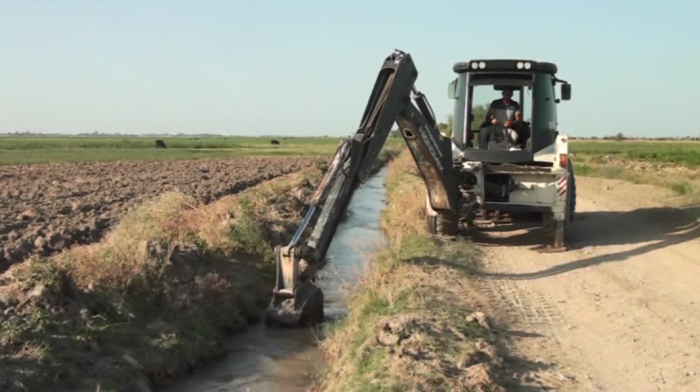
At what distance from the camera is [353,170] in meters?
9.71

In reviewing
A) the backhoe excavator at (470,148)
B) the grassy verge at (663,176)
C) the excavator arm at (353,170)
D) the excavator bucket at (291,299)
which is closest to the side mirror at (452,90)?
the backhoe excavator at (470,148)

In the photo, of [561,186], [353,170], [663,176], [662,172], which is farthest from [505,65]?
[662,172]

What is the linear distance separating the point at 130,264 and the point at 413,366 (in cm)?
467

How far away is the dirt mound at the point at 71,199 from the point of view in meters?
13.2

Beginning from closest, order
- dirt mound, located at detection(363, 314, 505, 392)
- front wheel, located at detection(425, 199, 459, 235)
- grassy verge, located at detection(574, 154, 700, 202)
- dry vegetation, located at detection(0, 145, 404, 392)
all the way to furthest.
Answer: dirt mound, located at detection(363, 314, 505, 392) → dry vegetation, located at detection(0, 145, 404, 392) → front wheel, located at detection(425, 199, 459, 235) → grassy verge, located at detection(574, 154, 700, 202)

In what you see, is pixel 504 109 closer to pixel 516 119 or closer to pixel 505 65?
pixel 516 119

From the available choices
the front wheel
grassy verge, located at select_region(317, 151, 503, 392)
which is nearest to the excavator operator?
the front wheel

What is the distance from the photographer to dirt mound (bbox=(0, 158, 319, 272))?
519 inches

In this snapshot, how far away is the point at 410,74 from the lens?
11.0 meters

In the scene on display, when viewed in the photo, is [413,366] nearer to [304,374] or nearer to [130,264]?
[304,374]

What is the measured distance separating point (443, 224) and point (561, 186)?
2382mm

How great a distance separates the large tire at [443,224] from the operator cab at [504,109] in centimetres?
122

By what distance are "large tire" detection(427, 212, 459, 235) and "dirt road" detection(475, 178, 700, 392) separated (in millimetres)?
719

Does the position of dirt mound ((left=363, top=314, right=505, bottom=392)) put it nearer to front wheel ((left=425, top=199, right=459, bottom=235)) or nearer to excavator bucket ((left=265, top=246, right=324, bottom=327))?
excavator bucket ((left=265, top=246, right=324, bottom=327))
